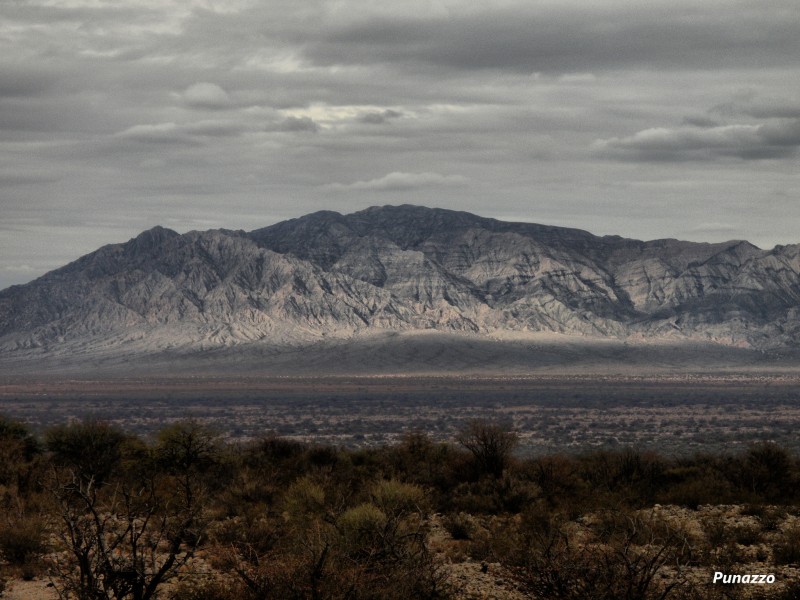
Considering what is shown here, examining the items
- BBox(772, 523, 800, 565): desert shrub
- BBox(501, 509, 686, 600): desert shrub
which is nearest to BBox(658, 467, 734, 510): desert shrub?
BBox(772, 523, 800, 565): desert shrub

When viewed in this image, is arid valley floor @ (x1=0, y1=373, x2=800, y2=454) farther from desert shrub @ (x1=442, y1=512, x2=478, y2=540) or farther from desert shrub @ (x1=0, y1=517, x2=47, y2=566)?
desert shrub @ (x1=0, y1=517, x2=47, y2=566)

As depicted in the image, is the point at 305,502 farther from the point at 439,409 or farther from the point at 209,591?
the point at 439,409

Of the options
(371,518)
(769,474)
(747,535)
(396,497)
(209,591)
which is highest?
(371,518)

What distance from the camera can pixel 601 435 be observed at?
101375 mm

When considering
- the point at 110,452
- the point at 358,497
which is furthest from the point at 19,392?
the point at 358,497

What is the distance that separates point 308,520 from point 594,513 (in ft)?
25.5

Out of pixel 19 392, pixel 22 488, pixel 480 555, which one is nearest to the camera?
pixel 480 555

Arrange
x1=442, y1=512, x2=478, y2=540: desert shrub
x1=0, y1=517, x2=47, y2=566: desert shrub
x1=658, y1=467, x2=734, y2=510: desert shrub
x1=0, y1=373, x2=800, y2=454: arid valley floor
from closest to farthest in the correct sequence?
x1=0, y1=517, x2=47, y2=566: desert shrub < x1=442, y1=512, x2=478, y2=540: desert shrub < x1=658, y1=467, x2=734, y2=510: desert shrub < x1=0, y1=373, x2=800, y2=454: arid valley floor

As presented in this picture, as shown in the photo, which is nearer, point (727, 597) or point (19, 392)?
point (727, 597)

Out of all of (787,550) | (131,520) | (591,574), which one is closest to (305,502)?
(591,574)

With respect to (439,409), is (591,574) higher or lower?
higher

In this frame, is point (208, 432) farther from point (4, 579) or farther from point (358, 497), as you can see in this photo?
point (4, 579)

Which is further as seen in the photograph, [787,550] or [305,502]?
[305,502]

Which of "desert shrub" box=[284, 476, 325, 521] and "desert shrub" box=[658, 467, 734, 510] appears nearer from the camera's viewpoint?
"desert shrub" box=[284, 476, 325, 521]
